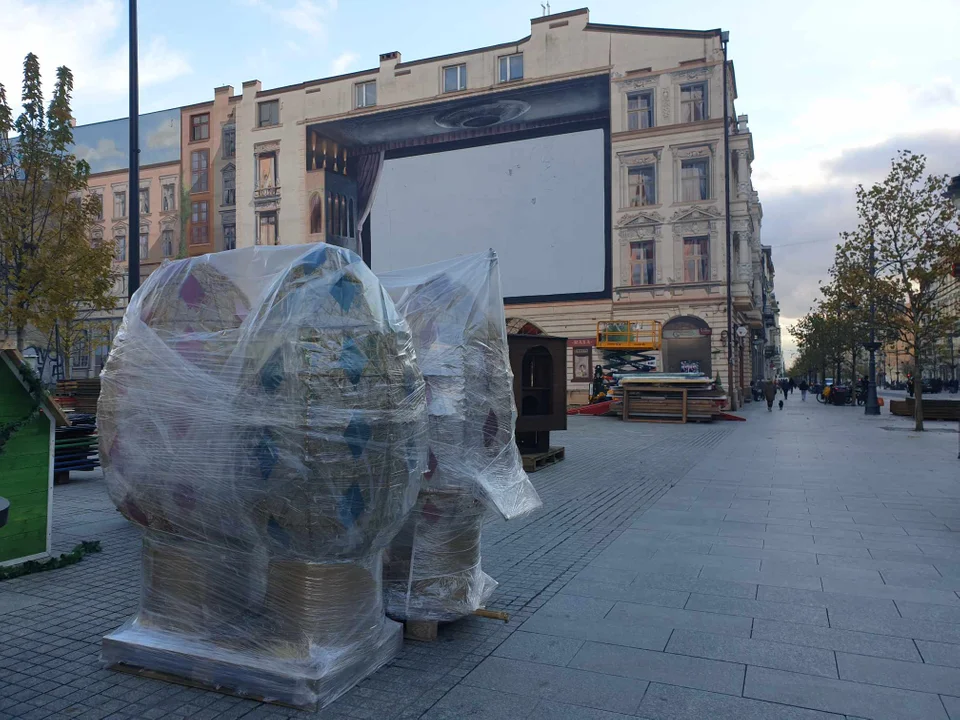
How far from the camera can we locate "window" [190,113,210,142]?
4372 cm

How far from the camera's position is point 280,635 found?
3.52m

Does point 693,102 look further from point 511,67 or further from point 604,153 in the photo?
point 511,67

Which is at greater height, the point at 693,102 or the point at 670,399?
the point at 693,102

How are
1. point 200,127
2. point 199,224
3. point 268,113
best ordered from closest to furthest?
1. point 268,113
2. point 199,224
3. point 200,127

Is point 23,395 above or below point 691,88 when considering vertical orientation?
below

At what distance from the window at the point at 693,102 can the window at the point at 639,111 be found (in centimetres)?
137

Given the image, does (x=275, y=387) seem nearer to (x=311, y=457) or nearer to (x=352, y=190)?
(x=311, y=457)

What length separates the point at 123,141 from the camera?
45938mm

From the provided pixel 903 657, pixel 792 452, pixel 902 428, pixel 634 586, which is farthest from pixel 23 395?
pixel 902 428

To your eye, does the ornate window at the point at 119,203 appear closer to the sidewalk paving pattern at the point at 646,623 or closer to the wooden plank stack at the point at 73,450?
the wooden plank stack at the point at 73,450

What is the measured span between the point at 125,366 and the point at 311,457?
1184mm

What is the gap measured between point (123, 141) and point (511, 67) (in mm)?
25008

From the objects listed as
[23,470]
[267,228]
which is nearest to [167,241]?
[267,228]

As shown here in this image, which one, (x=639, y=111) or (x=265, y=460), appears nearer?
(x=265, y=460)
